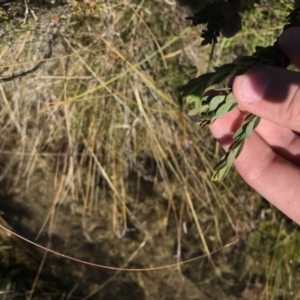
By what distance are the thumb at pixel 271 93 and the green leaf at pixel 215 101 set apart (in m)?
0.03

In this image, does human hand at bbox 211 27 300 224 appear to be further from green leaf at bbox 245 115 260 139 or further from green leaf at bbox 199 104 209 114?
green leaf at bbox 199 104 209 114

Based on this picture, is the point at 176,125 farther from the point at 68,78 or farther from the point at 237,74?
the point at 237,74

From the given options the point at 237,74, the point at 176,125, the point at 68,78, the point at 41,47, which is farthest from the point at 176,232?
the point at 237,74

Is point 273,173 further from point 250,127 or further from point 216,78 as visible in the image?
point 216,78

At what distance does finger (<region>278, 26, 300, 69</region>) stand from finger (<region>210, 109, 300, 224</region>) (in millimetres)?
300

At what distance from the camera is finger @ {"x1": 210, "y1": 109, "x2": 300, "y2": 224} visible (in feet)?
3.45

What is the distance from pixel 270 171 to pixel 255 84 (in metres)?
0.42

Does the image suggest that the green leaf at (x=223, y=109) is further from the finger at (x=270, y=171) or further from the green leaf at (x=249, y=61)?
the finger at (x=270, y=171)

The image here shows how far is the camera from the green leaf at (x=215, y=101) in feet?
2.07

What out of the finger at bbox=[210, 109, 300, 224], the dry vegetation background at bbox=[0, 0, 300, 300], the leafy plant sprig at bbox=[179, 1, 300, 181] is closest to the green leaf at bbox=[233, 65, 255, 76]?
the leafy plant sprig at bbox=[179, 1, 300, 181]

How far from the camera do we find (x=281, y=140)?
1.12 meters

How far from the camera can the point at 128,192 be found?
1.40m

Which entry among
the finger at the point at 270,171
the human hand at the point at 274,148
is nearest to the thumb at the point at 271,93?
the human hand at the point at 274,148

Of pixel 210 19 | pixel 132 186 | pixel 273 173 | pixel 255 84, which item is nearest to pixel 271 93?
pixel 255 84
